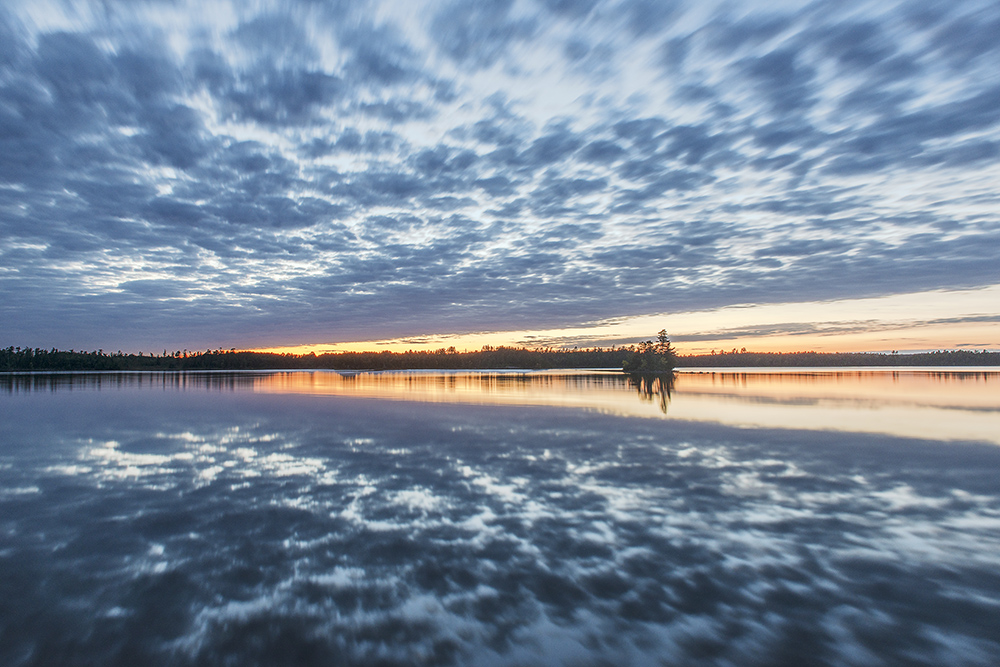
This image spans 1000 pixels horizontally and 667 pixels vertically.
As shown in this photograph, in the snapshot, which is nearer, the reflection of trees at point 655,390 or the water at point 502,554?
the water at point 502,554

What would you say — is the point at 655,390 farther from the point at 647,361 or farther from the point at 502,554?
the point at 647,361

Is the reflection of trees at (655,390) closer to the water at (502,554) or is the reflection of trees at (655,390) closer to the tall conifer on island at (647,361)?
the water at (502,554)

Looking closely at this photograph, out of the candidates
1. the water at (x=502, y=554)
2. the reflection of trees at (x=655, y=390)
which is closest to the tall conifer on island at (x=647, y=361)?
the reflection of trees at (x=655, y=390)

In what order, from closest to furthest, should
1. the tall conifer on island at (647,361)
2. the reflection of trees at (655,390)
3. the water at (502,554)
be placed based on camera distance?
the water at (502,554), the reflection of trees at (655,390), the tall conifer on island at (647,361)

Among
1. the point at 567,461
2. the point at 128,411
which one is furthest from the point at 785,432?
the point at 128,411

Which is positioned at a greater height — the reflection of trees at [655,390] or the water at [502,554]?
the water at [502,554]

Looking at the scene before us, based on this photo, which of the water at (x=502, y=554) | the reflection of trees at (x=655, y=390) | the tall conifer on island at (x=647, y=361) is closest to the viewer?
the water at (x=502, y=554)

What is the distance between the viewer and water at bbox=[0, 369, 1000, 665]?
592 cm

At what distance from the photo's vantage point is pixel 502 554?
8.42 metres

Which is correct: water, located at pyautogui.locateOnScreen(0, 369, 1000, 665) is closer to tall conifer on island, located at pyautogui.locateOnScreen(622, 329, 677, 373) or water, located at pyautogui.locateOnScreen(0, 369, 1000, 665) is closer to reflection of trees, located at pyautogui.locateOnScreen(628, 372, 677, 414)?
reflection of trees, located at pyautogui.locateOnScreen(628, 372, 677, 414)

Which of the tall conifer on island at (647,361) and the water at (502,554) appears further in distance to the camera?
the tall conifer on island at (647,361)

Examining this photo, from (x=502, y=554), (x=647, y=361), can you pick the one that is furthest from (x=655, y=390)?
(x=647, y=361)

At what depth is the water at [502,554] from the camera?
5922 mm

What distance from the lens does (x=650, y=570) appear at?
777 cm
